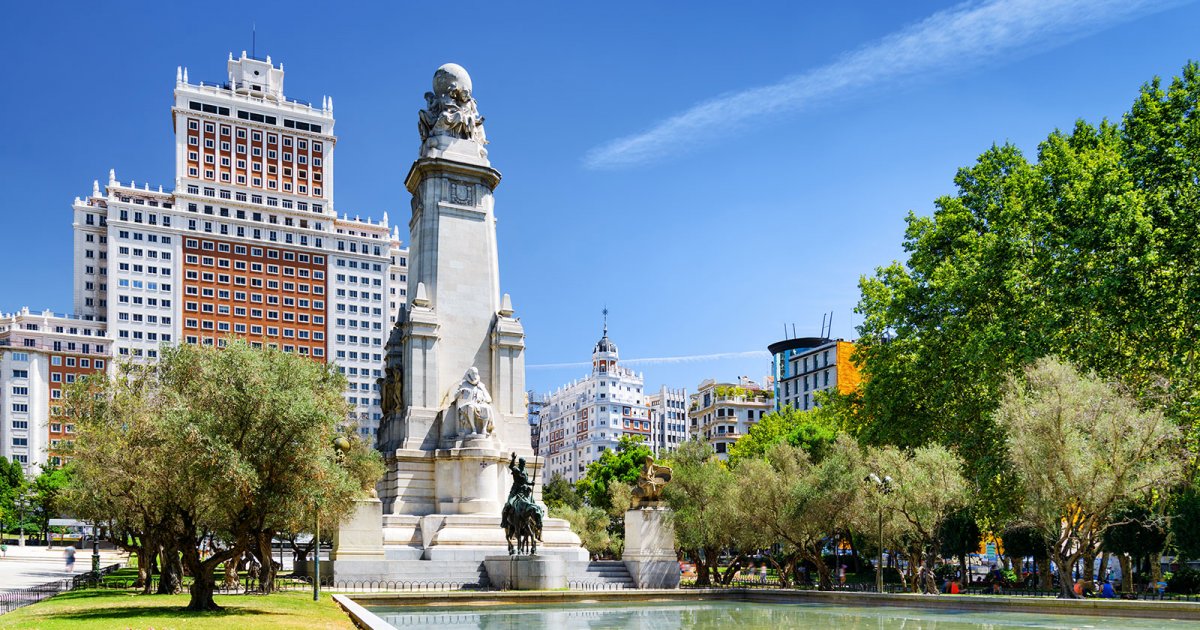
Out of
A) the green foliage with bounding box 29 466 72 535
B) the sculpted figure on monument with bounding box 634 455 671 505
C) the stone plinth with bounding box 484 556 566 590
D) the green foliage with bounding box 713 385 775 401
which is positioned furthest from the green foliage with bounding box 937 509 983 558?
the green foliage with bounding box 713 385 775 401

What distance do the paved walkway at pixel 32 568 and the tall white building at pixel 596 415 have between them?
91495 mm

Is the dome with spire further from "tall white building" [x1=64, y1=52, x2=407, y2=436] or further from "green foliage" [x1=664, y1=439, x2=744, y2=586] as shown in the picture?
"green foliage" [x1=664, y1=439, x2=744, y2=586]

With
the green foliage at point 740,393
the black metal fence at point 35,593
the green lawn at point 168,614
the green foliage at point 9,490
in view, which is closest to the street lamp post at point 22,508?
the green foliage at point 9,490

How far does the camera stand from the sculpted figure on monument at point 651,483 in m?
40.1

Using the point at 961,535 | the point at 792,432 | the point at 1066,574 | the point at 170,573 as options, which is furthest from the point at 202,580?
the point at 792,432

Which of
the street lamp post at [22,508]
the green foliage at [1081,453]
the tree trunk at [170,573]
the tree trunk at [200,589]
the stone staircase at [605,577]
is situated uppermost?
the green foliage at [1081,453]

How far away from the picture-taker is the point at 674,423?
17812 cm

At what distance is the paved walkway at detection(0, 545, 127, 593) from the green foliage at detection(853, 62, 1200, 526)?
34370 mm

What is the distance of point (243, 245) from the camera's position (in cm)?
12675

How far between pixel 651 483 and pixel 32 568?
3700 cm

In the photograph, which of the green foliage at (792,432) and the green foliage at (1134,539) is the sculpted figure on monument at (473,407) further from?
the green foliage at (792,432)

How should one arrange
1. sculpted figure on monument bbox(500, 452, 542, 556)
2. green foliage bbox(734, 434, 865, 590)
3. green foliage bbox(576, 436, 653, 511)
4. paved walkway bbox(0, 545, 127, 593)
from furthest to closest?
1. green foliage bbox(576, 436, 653, 511)
2. paved walkway bbox(0, 545, 127, 593)
3. green foliage bbox(734, 434, 865, 590)
4. sculpted figure on monument bbox(500, 452, 542, 556)

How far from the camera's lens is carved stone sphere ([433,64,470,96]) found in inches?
1779

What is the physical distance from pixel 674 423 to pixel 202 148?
293 feet
